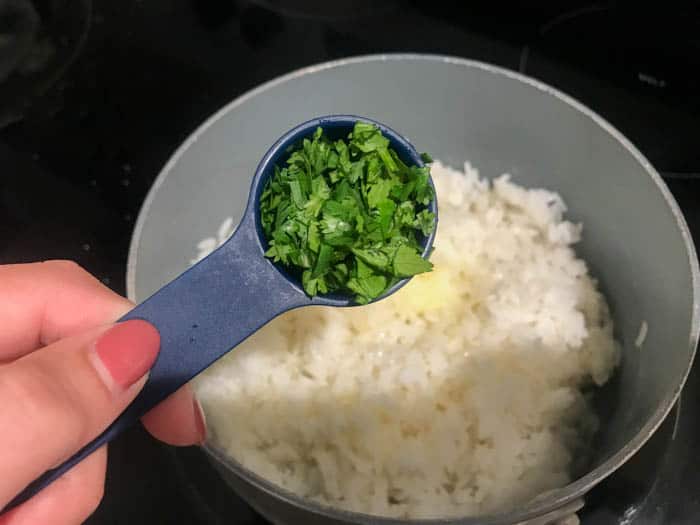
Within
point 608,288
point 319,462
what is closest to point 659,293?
point 608,288

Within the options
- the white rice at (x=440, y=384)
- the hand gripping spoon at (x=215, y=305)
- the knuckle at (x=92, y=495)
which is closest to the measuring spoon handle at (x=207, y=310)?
the hand gripping spoon at (x=215, y=305)

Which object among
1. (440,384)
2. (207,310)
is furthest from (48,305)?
(440,384)

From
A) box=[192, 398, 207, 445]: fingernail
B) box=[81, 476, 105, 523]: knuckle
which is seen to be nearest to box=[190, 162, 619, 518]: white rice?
box=[192, 398, 207, 445]: fingernail

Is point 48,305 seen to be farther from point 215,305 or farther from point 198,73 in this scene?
point 198,73

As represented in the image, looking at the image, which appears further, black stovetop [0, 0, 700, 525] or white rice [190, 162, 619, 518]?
black stovetop [0, 0, 700, 525]

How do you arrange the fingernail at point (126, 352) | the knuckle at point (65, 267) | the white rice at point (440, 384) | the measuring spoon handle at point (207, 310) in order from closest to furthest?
the fingernail at point (126, 352) < the measuring spoon handle at point (207, 310) < the knuckle at point (65, 267) < the white rice at point (440, 384)

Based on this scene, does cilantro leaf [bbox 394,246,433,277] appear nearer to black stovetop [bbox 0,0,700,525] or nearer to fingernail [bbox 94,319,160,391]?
fingernail [bbox 94,319,160,391]

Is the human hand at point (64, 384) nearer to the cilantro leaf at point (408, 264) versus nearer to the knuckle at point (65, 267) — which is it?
the knuckle at point (65, 267)
